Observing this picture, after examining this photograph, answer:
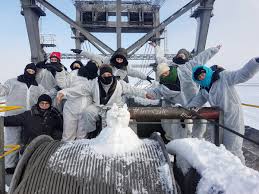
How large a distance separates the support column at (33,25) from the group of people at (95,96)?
7890 millimetres

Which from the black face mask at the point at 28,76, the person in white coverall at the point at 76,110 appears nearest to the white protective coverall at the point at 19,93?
the black face mask at the point at 28,76

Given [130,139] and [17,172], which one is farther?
[130,139]

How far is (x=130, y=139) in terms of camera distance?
268cm

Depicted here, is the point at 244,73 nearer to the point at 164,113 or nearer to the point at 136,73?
the point at 164,113

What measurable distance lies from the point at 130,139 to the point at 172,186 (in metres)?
0.65

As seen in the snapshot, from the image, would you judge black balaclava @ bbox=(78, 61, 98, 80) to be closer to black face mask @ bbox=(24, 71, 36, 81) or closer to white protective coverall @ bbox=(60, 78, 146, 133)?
white protective coverall @ bbox=(60, 78, 146, 133)

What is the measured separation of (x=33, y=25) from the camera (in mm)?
13031

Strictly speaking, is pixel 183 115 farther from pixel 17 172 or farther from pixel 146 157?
pixel 17 172

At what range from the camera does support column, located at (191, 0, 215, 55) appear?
1266 cm

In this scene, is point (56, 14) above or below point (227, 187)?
above

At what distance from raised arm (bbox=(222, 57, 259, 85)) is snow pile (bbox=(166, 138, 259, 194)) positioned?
1765 mm

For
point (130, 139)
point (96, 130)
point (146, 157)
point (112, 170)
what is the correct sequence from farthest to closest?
point (96, 130) < point (130, 139) < point (146, 157) < point (112, 170)

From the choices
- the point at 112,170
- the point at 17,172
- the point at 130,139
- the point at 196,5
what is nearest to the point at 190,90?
the point at 130,139

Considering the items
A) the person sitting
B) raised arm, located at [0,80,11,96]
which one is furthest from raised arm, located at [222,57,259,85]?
raised arm, located at [0,80,11,96]
